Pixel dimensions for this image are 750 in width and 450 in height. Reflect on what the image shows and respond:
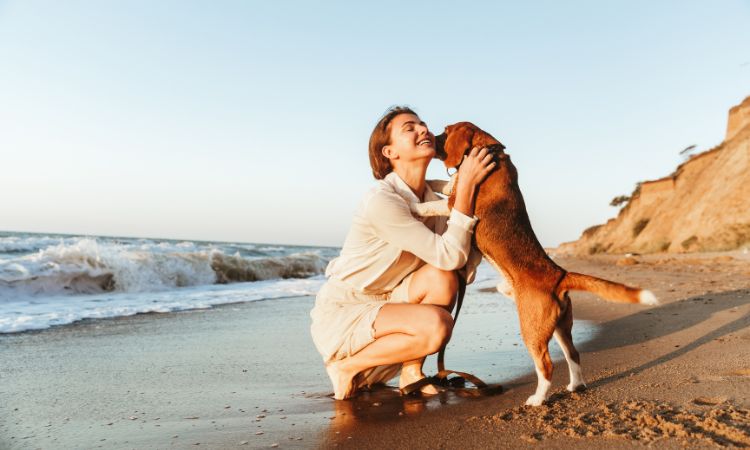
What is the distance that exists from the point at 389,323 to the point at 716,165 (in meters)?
22.3

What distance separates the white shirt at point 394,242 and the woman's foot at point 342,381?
1.60ft

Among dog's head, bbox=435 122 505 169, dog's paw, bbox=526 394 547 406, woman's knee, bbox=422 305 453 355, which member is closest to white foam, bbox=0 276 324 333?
woman's knee, bbox=422 305 453 355

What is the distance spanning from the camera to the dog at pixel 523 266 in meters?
2.82

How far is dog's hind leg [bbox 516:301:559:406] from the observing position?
2.79m

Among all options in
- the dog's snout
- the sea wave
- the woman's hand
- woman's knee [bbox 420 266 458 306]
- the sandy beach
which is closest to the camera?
the sandy beach

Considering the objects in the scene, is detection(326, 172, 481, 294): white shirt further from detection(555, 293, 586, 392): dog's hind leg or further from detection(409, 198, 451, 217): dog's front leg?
detection(555, 293, 586, 392): dog's hind leg

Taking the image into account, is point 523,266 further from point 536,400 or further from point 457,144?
point 457,144

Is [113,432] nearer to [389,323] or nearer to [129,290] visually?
[389,323]

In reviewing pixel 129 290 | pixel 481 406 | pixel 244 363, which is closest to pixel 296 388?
pixel 244 363

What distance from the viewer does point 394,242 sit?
314 centimetres

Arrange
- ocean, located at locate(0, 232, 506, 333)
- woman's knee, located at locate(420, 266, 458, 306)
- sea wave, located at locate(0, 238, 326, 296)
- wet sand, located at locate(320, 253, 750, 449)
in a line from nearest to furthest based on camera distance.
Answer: wet sand, located at locate(320, 253, 750, 449) < woman's knee, located at locate(420, 266, 458, 306) < ocean, located at locate(0, 232, 506, 333) < sea wave, located at locate(0, 238, 326, 296)

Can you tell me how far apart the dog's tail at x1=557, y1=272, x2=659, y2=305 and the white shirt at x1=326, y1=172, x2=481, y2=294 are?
55 centimetres

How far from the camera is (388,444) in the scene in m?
2.40

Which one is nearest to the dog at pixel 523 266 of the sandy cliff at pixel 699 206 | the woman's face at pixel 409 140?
the woman's face at pixel 409 140
